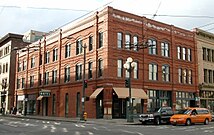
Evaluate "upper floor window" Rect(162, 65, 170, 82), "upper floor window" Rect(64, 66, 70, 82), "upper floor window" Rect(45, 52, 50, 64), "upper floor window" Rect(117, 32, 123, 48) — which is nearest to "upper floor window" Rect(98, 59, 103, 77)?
"upper floor window" Rect(117, 32, 123, 48)

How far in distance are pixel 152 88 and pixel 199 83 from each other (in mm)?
10783

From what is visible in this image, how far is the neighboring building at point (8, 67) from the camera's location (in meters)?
62.6

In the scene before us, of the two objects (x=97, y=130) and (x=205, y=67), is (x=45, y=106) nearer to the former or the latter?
(x=205, y=67)

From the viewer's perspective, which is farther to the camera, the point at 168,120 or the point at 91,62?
the point at 91,62

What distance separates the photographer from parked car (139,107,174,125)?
29.5 meters

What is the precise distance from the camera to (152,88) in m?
40.1

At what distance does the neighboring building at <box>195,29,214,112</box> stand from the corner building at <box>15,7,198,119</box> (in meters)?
1.53

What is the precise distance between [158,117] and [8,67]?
139ft

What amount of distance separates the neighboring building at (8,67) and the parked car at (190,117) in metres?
41.3

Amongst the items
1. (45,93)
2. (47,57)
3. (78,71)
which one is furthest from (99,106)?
(47,57)

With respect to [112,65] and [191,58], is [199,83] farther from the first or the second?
[112,65]

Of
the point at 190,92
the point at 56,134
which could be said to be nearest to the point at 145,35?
the point at 190,92

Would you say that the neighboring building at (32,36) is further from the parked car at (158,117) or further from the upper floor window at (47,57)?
the parked car at (158,117)

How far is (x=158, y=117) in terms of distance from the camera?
29.6 m
